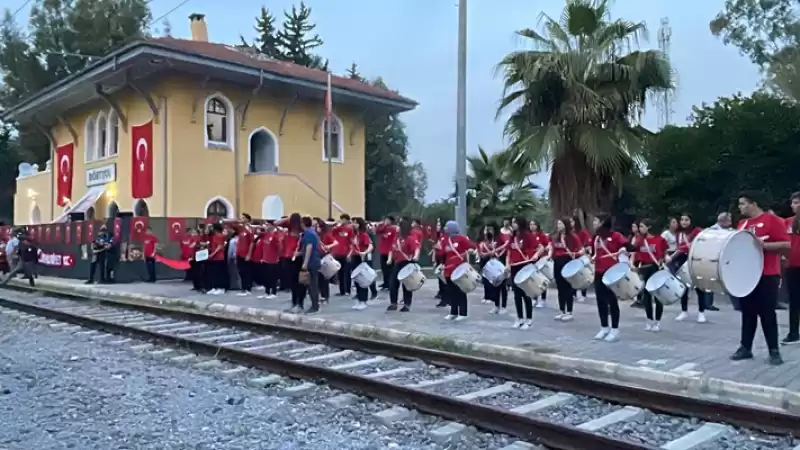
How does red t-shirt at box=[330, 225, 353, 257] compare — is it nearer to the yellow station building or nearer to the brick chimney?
the yellow station building

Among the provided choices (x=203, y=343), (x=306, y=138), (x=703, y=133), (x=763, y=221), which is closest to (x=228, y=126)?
(x=306, y=138)

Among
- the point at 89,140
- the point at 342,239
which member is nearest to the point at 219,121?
the point at 89,140

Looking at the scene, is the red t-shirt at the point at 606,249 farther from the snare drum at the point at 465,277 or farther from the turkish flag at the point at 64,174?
the turkish flag at the point at 64,174

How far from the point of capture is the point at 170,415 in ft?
22.6

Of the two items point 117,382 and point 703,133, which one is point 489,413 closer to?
point 117,382

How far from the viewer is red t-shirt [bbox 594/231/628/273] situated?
34.1ft

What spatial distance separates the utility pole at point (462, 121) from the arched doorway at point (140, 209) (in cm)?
1498

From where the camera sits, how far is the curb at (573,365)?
22.9 feet

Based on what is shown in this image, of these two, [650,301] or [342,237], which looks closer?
[650,301]

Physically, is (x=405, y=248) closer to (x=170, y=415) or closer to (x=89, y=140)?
(x=170, y=415)

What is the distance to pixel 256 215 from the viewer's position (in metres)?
27.7

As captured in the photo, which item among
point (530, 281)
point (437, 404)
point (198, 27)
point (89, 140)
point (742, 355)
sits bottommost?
point (437, 404)

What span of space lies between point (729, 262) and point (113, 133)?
27262mm

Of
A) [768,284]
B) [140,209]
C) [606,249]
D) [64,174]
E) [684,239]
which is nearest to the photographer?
[768,284]
